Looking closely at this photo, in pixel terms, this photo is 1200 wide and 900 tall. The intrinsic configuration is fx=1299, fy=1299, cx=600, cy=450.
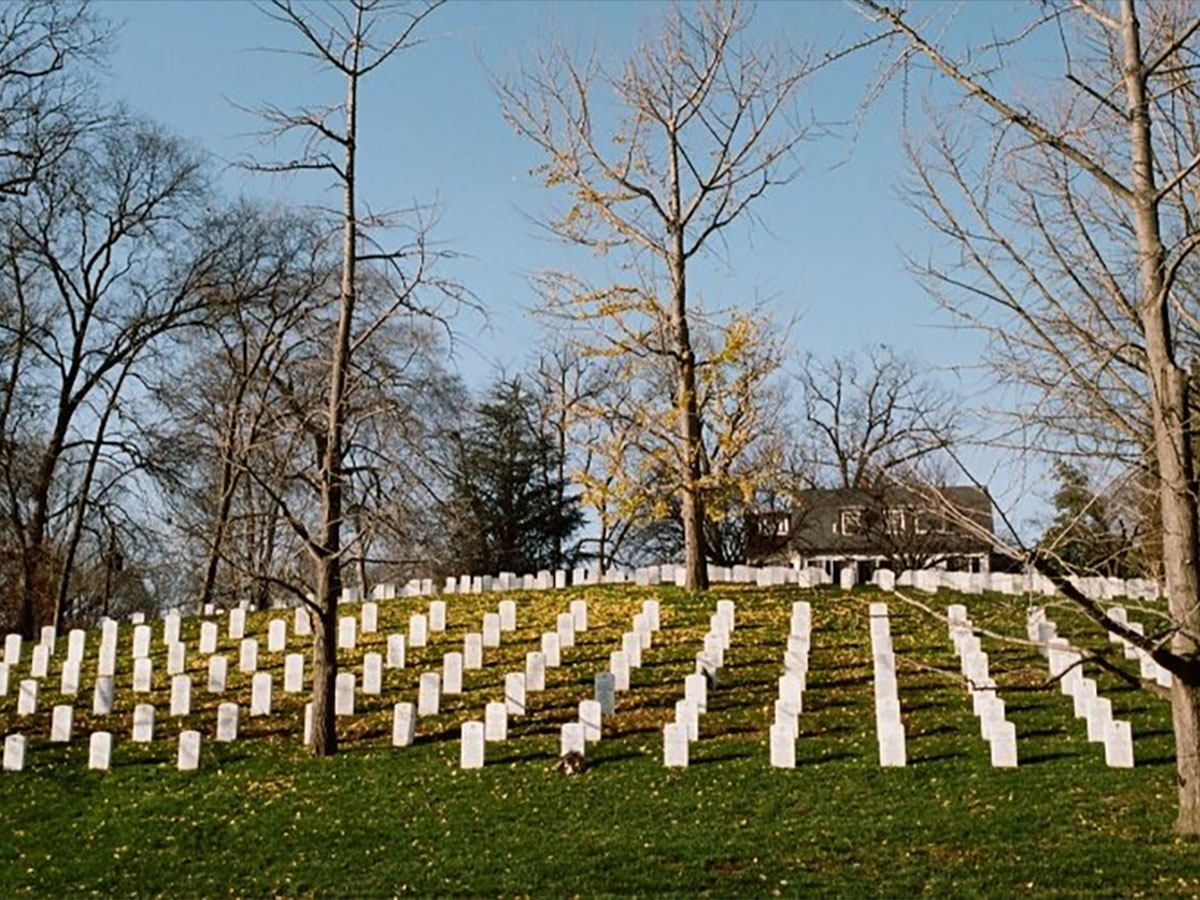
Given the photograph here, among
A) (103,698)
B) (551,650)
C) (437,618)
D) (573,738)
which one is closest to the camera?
(573,738)

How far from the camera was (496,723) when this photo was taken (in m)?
13.9

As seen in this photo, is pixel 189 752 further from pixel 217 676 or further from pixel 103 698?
pixel 217 676

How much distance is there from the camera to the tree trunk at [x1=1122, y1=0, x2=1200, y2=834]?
7.62 metres

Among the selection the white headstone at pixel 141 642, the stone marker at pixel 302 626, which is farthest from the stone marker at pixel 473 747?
the white headstone at pixel 141 642

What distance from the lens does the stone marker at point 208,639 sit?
20000mm

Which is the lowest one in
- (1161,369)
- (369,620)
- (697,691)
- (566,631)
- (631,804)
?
(631,804)

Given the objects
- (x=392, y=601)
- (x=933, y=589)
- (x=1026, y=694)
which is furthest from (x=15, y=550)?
(x=1026, y=694)

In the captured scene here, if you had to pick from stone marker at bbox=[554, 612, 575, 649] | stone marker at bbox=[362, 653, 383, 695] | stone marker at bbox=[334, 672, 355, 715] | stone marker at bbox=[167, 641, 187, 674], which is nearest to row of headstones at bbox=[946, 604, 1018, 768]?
stone marker at bbox=[554, 612, 575, 649]

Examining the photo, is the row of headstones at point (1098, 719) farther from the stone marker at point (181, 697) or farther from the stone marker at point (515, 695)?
the stone marker at point (181, 697)

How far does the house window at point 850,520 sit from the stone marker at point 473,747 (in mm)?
31447

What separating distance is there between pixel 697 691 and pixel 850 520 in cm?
3069

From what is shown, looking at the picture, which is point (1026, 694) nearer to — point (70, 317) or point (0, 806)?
point (0, 806)

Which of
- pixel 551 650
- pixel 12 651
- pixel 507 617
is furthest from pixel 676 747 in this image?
pixel 12 651

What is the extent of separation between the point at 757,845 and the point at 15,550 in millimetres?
23550
